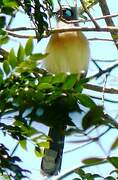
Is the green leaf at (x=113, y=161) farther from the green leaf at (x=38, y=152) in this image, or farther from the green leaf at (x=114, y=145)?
the green leaf at (x=38, y=152)

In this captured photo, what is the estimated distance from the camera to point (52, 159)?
4.87 ft

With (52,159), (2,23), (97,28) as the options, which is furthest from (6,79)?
(97,28)

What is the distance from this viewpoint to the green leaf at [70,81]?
2.86ft

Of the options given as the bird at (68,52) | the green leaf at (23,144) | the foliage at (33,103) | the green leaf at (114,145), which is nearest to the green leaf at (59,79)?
the foliage at (33,103)

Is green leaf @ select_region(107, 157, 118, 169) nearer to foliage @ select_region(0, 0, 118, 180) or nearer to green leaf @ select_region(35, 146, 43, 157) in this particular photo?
foliage @ select_region(0, 0, 118, 180)

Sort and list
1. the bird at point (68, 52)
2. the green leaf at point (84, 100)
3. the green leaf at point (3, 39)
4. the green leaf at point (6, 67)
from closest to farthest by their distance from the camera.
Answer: the green leaf at point (84, 100)
the green leaf at point (6, 67)
the green leaf at point (3, 39)
the bird at point (68, 52)

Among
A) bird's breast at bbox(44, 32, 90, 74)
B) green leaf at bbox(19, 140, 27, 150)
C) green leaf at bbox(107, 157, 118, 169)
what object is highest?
green leaf at bbox(107, 157, 118, 169)

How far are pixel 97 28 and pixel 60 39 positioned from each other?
2.40 ft

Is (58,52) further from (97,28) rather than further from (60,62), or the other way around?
(97,28)

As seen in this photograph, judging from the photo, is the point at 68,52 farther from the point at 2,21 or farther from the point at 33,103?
the point at 33,103

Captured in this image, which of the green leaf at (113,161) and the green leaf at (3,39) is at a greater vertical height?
the green leaf at (3,39)

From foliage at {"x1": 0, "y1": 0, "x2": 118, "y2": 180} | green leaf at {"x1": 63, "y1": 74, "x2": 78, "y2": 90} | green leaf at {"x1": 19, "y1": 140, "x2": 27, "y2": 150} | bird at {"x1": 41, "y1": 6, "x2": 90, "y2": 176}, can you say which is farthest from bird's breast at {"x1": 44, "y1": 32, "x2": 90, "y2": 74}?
green leaf at {"x1": 63, "y1": 74, "x2": 78, "y2": 90}

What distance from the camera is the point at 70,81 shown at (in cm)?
87

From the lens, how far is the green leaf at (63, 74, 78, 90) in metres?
0.87
